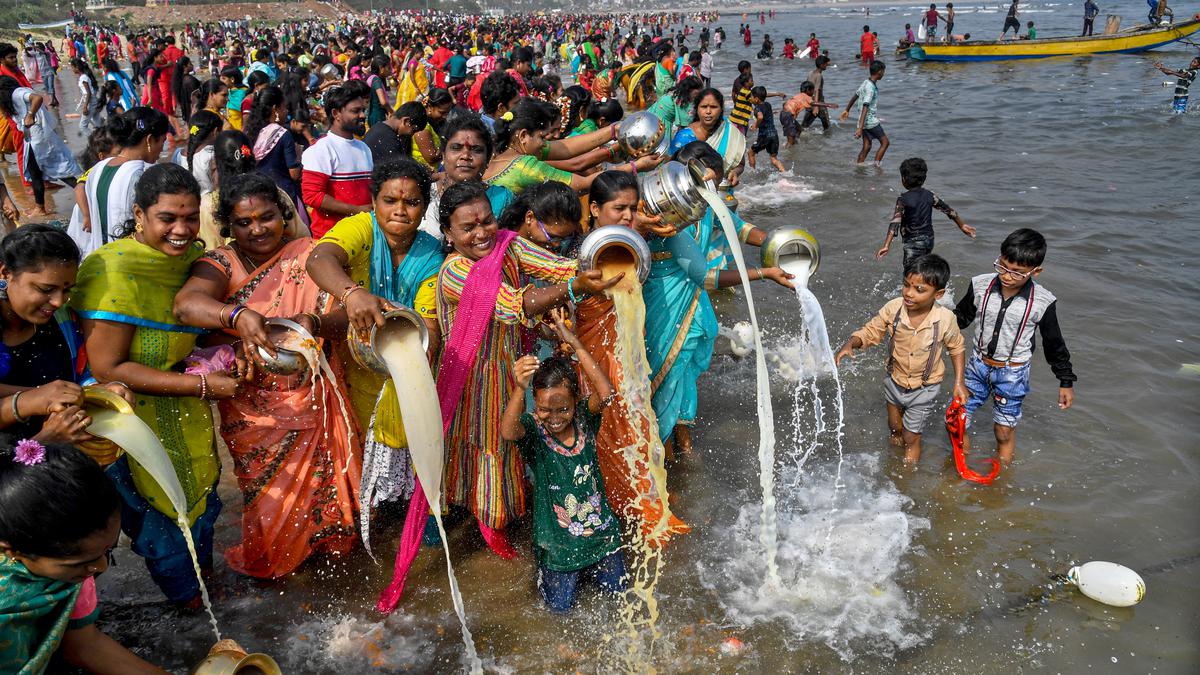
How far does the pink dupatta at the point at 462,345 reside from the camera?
2.93 meters

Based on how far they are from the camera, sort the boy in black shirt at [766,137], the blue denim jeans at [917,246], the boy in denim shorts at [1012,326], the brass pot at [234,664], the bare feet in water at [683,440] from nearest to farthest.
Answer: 1. the brass pot at [234,664]
2. the boy in denim shorts at [1012,326]
3. the bare feet in water at [683,440]
4. the blue denim jeans at [917,246]
5. the boy in black shirt at [766,137]

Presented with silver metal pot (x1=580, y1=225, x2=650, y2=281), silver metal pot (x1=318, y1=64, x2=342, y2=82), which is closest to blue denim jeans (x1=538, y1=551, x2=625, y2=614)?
silver metal pot (x1=580, y1=225, x2=650, y2=281)

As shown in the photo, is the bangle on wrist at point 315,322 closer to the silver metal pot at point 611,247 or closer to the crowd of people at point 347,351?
→ the crowd of people at point 347,351

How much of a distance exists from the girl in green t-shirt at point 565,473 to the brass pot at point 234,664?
4.04ft

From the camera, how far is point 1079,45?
78.8ft

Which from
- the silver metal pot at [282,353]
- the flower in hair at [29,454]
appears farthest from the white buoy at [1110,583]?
the flower in hair at [29,454]

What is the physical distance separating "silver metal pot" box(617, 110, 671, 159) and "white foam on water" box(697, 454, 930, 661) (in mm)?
2019

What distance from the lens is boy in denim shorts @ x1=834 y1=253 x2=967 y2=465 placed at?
407 cm

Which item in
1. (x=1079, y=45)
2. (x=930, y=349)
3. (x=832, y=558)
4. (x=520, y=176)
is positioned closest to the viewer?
(x=832, y=558)

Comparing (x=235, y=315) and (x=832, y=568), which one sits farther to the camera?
(x=832, y=568)

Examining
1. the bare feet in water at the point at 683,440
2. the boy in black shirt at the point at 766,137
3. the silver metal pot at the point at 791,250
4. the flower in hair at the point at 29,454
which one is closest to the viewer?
the flower in hair at the point at 29,454

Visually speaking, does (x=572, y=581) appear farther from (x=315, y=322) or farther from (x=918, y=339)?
(x=918, y=339)

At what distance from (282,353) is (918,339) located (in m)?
3.23

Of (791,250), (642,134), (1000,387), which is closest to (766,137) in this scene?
(642,134)
